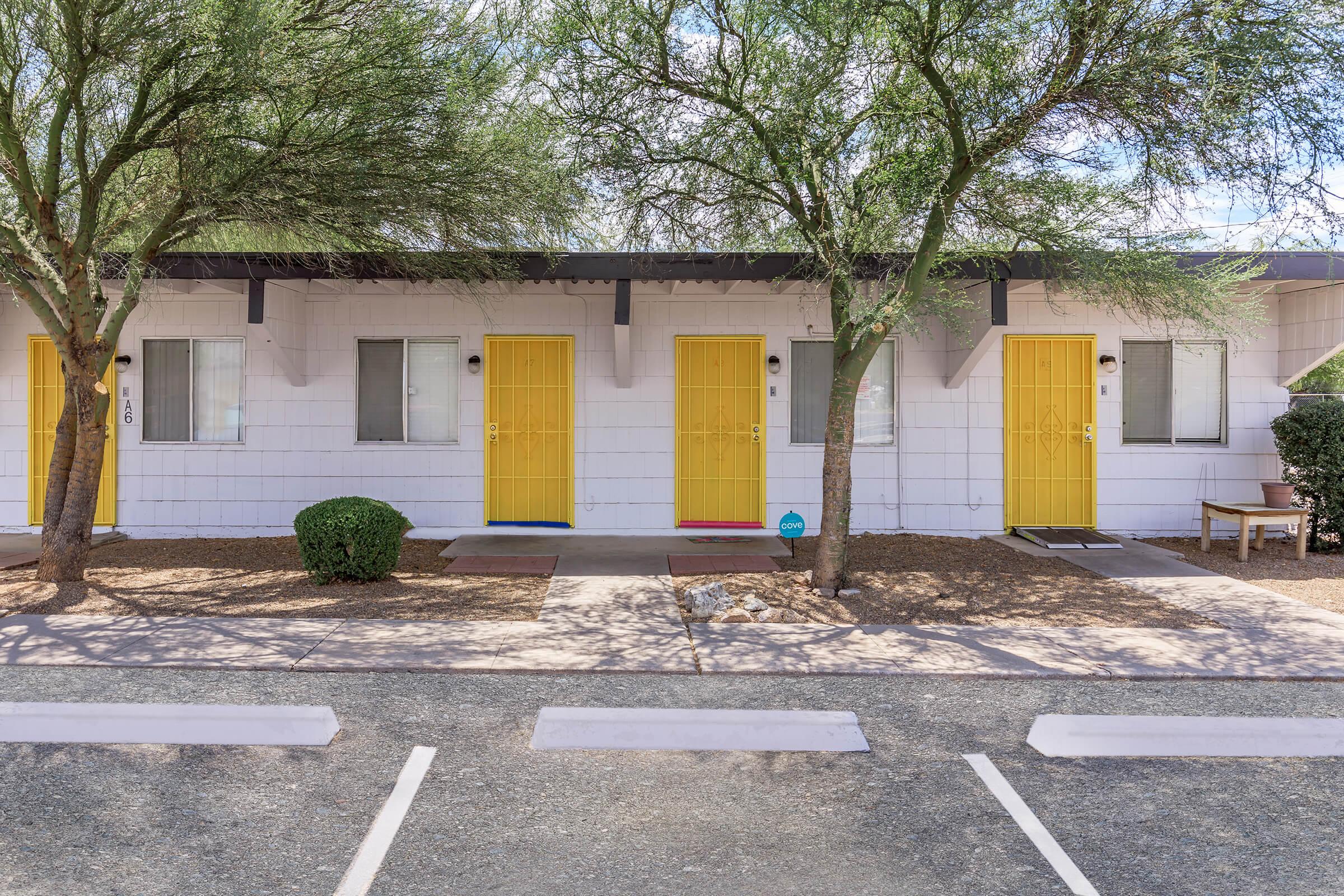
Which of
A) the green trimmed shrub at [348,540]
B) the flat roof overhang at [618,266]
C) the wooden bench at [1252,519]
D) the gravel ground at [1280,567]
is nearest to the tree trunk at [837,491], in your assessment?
the flat roof overhang at [618,266]

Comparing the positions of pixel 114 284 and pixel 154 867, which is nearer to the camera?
pixel 154 867

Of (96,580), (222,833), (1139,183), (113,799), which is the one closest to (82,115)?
(96,580)

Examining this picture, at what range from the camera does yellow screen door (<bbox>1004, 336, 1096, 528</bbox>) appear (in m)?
10.6

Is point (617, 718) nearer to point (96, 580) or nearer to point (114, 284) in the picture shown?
point (96, 580)

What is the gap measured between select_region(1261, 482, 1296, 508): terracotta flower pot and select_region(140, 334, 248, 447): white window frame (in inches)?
432

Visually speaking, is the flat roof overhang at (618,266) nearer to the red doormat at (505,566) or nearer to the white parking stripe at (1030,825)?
the red doormat at (505,566)

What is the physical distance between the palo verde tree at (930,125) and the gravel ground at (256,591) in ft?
9.18

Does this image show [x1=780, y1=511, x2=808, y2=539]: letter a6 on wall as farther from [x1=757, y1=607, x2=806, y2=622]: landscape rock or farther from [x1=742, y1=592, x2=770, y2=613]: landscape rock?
[x1=757, y1=607, x2=806, y2=622]: landscape rock

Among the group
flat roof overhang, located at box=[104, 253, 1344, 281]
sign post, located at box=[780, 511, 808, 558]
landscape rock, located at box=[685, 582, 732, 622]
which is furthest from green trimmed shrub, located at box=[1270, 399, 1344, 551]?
landscape rock, located at box=[685, 582, 732, 622]

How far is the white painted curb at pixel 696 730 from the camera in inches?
173

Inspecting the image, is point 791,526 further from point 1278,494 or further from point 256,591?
point 1278,494

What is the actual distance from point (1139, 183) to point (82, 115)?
7.56 metres

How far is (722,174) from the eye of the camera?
7527 millimetres

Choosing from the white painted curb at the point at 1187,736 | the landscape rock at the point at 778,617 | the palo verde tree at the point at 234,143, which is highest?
the palo verde tree at the point at 234,143
